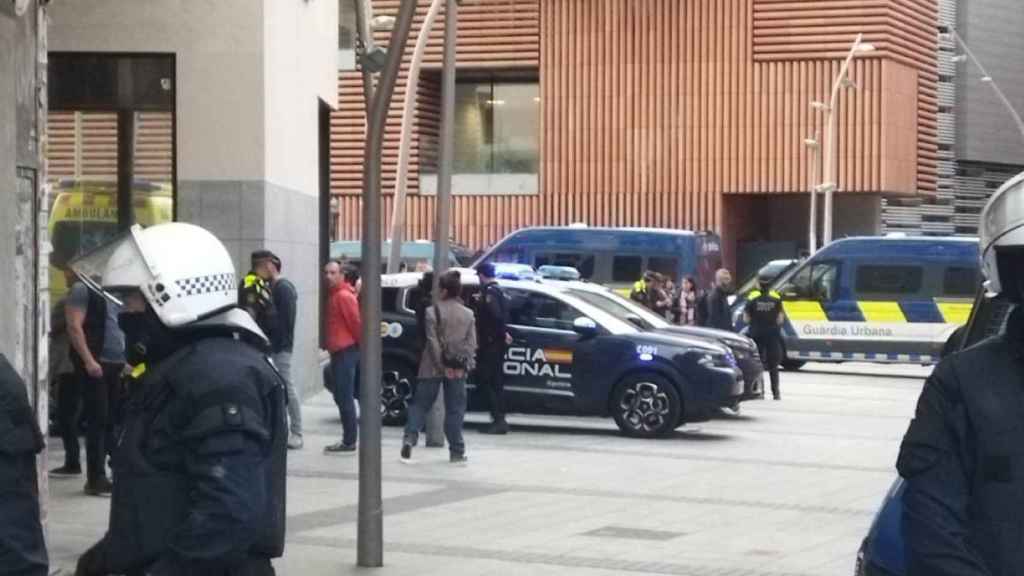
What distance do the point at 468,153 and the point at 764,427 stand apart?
35944mm

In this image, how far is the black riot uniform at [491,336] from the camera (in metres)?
19.6

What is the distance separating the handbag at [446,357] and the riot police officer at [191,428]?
1240 centimetres

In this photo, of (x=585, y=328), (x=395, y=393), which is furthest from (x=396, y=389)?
(x=585, y=328)

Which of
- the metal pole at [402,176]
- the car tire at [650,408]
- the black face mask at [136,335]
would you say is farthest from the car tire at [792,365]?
the black face mask at [136,335]

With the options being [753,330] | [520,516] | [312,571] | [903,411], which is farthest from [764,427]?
[312,571]

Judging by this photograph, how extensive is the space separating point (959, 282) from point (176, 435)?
29974mm

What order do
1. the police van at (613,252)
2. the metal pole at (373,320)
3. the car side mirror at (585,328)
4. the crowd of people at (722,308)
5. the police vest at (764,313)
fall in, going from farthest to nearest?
the police van at (613,252)
the police vest at (764,313)
the crowd of people at (722,308)
the car side mirror at (585,328)
the metal pole at (373,320)

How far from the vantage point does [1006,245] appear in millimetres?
4133

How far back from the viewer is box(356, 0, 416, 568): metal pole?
439 inches

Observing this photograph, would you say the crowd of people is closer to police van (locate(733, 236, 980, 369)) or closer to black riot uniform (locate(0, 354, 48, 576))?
police van (locate(733, 236, 980, 369))

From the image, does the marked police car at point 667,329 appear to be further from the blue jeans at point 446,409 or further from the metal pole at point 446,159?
the blue jeans at point 446,409

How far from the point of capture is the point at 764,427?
72.5ft

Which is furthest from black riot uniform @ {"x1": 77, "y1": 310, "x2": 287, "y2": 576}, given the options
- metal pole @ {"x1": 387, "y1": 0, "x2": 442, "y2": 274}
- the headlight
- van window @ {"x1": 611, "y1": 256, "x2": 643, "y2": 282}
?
van window @ {"x1": 611, "y1": 256, "x2": 643, "y2": 282}

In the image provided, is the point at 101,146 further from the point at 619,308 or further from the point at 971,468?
the point at 971,468
